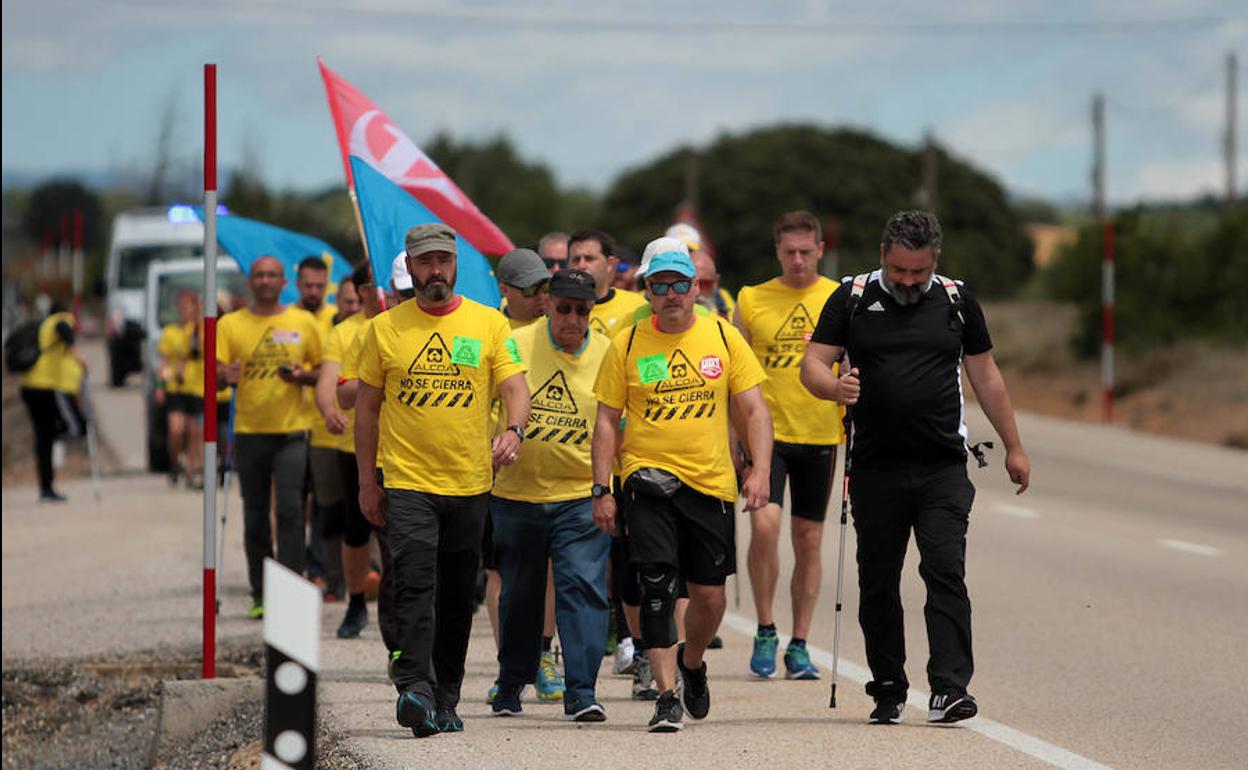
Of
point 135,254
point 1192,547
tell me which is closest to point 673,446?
point 1192,547

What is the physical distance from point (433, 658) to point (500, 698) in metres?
0.35

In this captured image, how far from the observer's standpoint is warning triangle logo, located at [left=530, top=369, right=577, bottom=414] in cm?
912

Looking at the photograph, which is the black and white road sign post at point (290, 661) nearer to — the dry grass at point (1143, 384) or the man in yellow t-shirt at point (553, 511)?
the man in yellow t-shirt at point (553, 511)

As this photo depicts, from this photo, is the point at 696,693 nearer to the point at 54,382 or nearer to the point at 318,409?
the point at 318,409

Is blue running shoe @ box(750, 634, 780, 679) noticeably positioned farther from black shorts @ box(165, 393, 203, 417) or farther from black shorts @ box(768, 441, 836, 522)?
black shorts @ box(165, 393, 203, 417)

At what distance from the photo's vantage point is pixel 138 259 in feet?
126

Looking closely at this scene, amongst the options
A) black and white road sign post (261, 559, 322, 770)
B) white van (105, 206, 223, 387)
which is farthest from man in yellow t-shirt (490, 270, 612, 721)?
white van (105, 206, 223, 387)

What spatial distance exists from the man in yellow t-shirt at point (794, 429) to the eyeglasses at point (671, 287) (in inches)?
67.6

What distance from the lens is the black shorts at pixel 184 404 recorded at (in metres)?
22.1

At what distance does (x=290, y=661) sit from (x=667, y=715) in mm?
3761

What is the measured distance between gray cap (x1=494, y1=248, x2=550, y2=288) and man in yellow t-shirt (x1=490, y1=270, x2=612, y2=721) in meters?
0.39

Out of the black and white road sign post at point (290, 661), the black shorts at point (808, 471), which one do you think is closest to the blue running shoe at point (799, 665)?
the black shorts at point (808, 471)

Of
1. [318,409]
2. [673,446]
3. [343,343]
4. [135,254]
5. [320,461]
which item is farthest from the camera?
[135,254]

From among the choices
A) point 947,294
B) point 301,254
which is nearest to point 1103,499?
point 301,254
